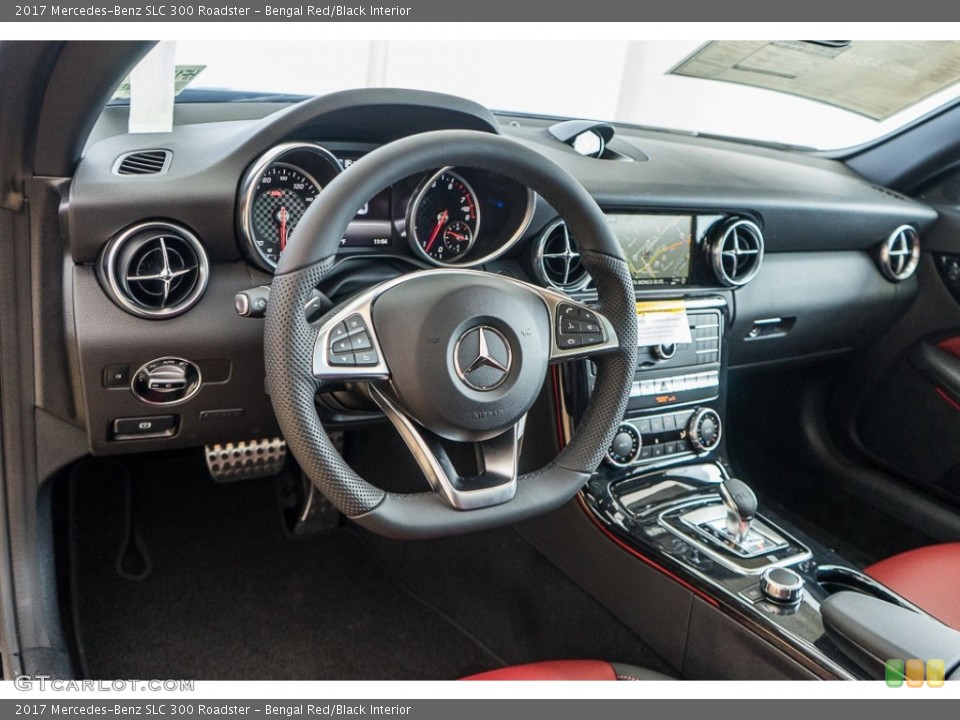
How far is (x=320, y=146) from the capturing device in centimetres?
129

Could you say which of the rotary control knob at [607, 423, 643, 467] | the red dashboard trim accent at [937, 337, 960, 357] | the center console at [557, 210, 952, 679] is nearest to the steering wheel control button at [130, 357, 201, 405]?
the center console at [557, 210, 952, 679]

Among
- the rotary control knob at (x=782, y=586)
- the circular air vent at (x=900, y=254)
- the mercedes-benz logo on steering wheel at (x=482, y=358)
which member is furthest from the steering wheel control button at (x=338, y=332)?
the circular air vent at (x=900, y=254)

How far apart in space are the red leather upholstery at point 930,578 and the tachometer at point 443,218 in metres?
Result: 0.93

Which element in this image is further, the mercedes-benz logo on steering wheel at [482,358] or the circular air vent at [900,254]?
the circular air vent at [900,254]

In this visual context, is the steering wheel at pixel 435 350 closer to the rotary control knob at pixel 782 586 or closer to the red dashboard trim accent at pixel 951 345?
the rotary control knob at pixel 782 586

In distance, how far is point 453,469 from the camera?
1.11 metres

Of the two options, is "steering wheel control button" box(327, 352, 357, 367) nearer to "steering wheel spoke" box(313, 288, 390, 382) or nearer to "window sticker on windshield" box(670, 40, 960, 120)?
"steering wheel spoke" box(313, 288, 390, 382)

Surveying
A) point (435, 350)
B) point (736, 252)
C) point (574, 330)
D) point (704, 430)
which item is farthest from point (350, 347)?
point (736, 252)

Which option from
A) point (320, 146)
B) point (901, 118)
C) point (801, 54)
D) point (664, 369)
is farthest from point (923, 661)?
point (901, 118)

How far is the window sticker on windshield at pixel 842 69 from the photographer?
174 centimetres

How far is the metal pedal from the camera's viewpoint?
156 cm

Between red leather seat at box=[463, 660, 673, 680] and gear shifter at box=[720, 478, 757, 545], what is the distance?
28 cm

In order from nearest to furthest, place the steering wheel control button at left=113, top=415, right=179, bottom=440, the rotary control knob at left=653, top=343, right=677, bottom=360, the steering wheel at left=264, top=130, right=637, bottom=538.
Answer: the steering wheel at left=264, top=130, right=637, bottom=538 → the steering wheel control button at left=113, top=415, right=179, bottom=440 → the rotary control knob at left=653, top=343, right=677, bottom=360

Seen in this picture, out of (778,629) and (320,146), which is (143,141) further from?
(778,629)
